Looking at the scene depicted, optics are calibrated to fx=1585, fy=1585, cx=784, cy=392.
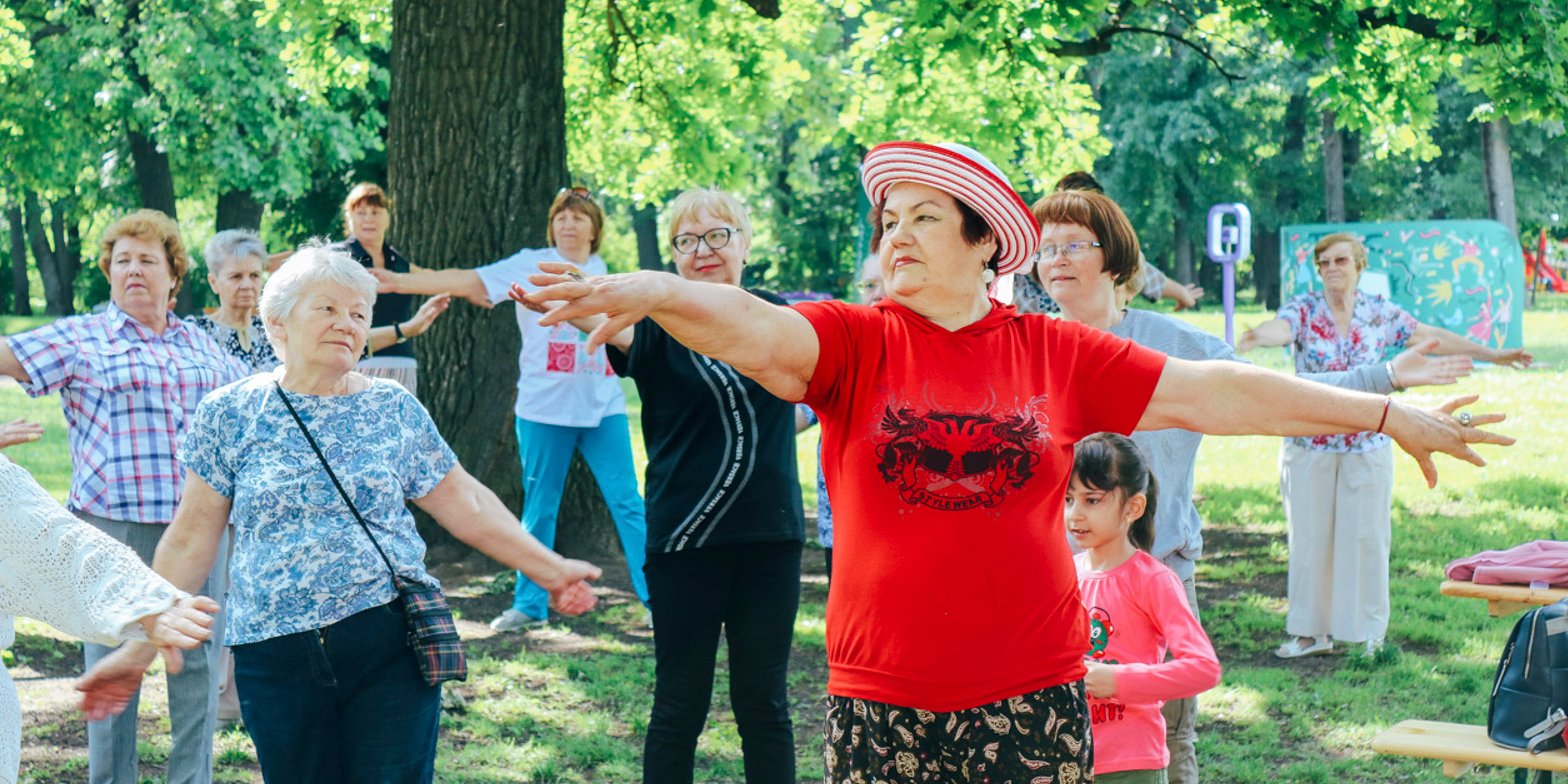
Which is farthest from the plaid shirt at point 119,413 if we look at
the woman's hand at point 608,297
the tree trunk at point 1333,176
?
the tree trunk at point 1333,176

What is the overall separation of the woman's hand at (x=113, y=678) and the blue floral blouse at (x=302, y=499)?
601 mm

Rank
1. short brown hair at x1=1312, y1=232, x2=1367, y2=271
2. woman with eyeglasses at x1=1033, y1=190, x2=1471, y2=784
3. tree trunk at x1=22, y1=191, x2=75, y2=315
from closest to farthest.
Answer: woman with eyeglasses at x1=1033, y1=190, x2=1471, y2=784 → short brown hair at x1=1312, y1=232, x2=1367, y2=271 → tree trunk at x1=22, y1=191, x2=75, y2=315

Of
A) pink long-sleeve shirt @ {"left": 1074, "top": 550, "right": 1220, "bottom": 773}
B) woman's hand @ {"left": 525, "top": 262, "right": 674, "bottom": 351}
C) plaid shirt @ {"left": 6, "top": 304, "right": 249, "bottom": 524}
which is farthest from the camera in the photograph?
plaid shirt @ {"left": 6, "top": 304, "right": 249, "bottom": 524}

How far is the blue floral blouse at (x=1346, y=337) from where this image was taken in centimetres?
779

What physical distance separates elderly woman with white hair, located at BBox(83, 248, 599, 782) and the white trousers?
5.19 metres

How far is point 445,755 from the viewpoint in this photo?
20.3 feet

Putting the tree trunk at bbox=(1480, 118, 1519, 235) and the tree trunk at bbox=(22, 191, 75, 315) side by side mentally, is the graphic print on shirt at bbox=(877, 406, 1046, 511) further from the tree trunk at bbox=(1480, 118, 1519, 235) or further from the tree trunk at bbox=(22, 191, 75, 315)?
the tree trunk at bbox=(22, 191, 75, 315)

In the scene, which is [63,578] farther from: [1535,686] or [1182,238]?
[1182,238]

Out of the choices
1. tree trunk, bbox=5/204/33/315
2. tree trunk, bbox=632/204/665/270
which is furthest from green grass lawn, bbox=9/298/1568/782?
tree trunk, bbox=5/204/33/315

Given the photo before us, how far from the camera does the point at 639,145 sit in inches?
617

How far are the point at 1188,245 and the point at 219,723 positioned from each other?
44036mm

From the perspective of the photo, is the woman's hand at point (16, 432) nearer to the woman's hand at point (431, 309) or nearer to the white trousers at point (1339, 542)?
the woman's hand at point (431, 309)

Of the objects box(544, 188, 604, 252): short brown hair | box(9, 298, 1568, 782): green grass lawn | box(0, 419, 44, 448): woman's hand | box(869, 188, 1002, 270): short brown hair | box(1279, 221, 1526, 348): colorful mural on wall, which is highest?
box(1279, 221, 1526, 348): colorful mural on wall

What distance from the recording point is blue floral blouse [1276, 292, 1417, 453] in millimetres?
7793
